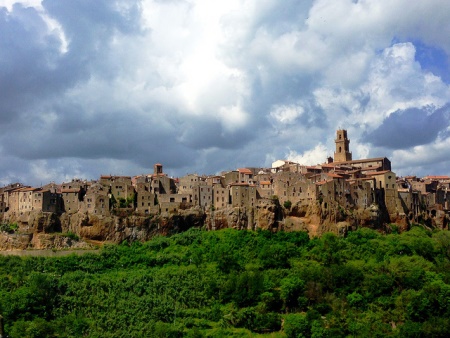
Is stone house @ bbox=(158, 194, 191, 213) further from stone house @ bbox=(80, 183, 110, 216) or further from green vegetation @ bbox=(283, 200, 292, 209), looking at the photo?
green vegetation @ bbox=(283, 200, 292, 209)

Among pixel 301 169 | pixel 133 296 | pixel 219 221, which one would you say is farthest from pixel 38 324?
pixel 301 169

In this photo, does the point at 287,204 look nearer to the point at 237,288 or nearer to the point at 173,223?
the point at 173,223

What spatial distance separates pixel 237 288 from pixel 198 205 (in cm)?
1657

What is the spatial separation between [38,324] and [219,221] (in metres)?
25.6

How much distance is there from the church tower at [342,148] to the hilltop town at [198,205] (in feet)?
63.7

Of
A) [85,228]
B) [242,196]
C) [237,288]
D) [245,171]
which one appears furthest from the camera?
[245,171]

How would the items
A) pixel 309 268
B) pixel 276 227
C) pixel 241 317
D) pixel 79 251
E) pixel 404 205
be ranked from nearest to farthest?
1. pixel 241 317
2. pixel 309 268
3. pixel 79 251
4. pixel 276 227
5. pixel 404 205

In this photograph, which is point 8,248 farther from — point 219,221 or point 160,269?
point 219,221

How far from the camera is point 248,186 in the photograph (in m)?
76.9

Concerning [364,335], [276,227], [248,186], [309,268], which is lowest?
[364,335]

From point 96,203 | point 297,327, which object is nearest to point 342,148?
point 96,203

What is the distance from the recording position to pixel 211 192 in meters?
77.5

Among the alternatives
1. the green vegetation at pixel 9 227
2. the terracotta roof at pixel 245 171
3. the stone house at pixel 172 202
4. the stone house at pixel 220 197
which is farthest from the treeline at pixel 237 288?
the terracotta roof at pixel 245 171

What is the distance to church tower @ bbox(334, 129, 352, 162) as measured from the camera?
103 metres
